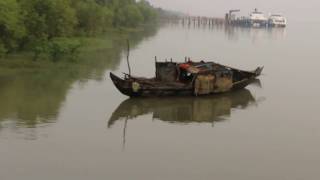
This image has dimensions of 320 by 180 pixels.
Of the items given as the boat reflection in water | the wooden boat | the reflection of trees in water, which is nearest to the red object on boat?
the wooden boat

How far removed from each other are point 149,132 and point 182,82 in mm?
9024

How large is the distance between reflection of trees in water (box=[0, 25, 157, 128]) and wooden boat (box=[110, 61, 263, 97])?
391 cm

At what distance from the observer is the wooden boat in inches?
1147

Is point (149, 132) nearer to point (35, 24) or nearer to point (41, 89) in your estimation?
point (41, 89)

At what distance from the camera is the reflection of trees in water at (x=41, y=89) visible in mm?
24453

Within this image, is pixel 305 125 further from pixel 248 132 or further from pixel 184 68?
pixel 184 68

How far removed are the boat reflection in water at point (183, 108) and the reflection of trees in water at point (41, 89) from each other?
11.3ft

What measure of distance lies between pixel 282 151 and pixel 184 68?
11287 millimetres

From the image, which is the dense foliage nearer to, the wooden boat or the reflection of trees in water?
the reflection of trees in water

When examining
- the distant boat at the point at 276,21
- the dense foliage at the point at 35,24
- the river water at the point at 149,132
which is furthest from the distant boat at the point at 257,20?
the river water at the point at 149,132

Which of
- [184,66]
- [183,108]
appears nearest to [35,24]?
[184,66]

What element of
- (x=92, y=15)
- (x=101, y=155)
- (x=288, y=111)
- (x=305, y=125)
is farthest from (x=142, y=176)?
(x=92, y=15)

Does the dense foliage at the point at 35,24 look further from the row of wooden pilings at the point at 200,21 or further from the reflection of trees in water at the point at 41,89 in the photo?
the row of wooden pilings at the point at 200,21

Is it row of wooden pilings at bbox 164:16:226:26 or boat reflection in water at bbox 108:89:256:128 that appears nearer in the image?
boat reflection in water at bbox 108:89:256:128
